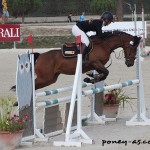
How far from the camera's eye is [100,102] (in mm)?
10492

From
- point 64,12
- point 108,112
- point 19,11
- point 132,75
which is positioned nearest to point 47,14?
point 64,12

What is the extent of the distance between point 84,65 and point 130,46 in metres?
0.92

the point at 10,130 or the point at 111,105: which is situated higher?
the point at 10,130

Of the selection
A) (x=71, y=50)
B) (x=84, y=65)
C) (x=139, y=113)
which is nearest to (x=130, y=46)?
(x=84, y=65)

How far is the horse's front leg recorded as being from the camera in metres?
9.91

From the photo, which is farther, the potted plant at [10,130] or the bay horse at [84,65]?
the bay horse at [84,65]

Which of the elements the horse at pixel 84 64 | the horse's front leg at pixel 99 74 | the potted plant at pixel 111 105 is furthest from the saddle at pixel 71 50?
the potted plant at pixel 111 105

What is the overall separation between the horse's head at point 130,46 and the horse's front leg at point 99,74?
2.00ft

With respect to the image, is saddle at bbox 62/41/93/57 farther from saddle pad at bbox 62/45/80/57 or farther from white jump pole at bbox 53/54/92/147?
white jump pole at bbox 53/54/92/147

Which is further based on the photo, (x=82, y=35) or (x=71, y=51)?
(x=82, y=35)

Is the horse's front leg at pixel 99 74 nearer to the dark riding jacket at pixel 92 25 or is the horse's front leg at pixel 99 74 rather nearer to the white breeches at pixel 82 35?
the white breeches at pixel 82 35

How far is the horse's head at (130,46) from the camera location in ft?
33.9

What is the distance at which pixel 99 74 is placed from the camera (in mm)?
9969

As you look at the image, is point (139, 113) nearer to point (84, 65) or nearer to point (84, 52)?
point (84, 65)
